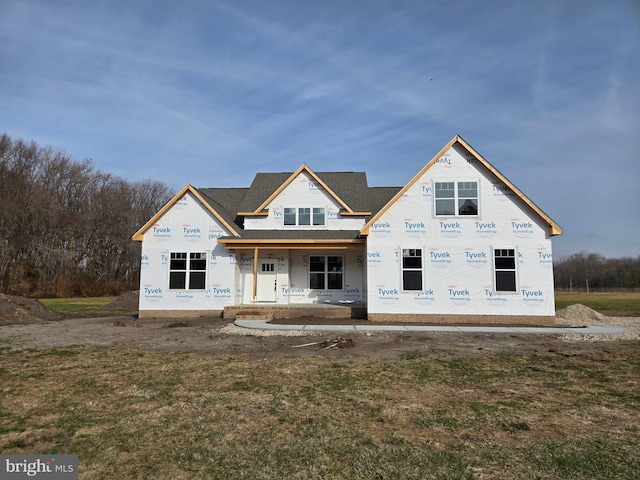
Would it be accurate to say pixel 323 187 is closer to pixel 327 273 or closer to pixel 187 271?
→ pixel 327 273

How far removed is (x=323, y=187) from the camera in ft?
65.6

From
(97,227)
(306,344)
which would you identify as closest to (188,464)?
(306,344)

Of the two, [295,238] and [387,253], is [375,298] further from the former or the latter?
[295,238]

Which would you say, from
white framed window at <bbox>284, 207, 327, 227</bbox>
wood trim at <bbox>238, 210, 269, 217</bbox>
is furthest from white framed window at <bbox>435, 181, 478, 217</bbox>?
wood trim at <bbox>238, 210, 269, 217</bbox>

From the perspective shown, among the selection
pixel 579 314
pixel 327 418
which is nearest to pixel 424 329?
pixel 327 418

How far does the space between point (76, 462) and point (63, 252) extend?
4529cm

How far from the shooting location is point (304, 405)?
225 inches

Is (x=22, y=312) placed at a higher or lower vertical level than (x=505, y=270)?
lower

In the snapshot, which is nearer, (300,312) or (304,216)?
(300,312)

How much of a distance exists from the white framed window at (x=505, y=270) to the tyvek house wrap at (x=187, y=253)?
11.2 metres

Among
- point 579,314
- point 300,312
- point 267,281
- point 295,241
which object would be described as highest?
point 295,241

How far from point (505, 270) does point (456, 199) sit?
342 centimetres

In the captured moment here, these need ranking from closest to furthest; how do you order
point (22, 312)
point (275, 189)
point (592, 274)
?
point (22, 312), point (275, 189), point (592, 274)

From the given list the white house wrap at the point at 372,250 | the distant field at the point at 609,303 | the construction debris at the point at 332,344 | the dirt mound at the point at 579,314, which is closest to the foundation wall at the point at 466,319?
the white house wrap at the point at 372,250
